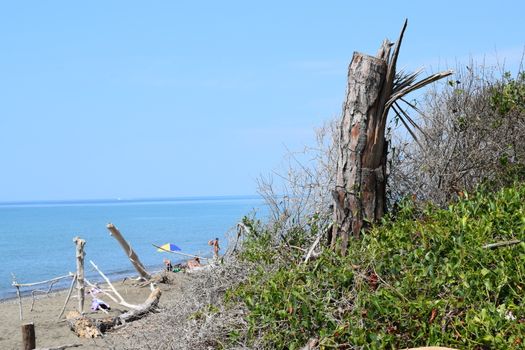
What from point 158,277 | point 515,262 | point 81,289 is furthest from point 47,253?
point 515,262

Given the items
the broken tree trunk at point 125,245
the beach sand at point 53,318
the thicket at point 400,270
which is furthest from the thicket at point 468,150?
the broken tree trunk at point 125,245

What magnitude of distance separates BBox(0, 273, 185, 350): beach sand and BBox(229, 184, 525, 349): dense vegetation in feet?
14.9

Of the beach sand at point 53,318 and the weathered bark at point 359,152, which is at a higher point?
the weathered bark at point 359,152

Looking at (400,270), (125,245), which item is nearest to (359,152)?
(400,270)

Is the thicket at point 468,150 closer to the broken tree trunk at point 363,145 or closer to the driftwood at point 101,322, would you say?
the broken tree trunk at point 363,145

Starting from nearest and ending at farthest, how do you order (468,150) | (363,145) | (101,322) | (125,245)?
(363,145) < (468,150) < (101,322) < (125,245)

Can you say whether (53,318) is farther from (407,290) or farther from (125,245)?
(407,290)

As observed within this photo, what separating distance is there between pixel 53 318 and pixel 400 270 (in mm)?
12443

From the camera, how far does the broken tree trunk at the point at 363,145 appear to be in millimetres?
9219

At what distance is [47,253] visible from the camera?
55.4 m

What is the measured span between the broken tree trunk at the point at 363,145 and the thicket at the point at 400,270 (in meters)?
0.30

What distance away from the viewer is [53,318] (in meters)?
18.1

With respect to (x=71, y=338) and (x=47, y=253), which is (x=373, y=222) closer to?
(x=71, y=338)

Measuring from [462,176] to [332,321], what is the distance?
15.9 ft
